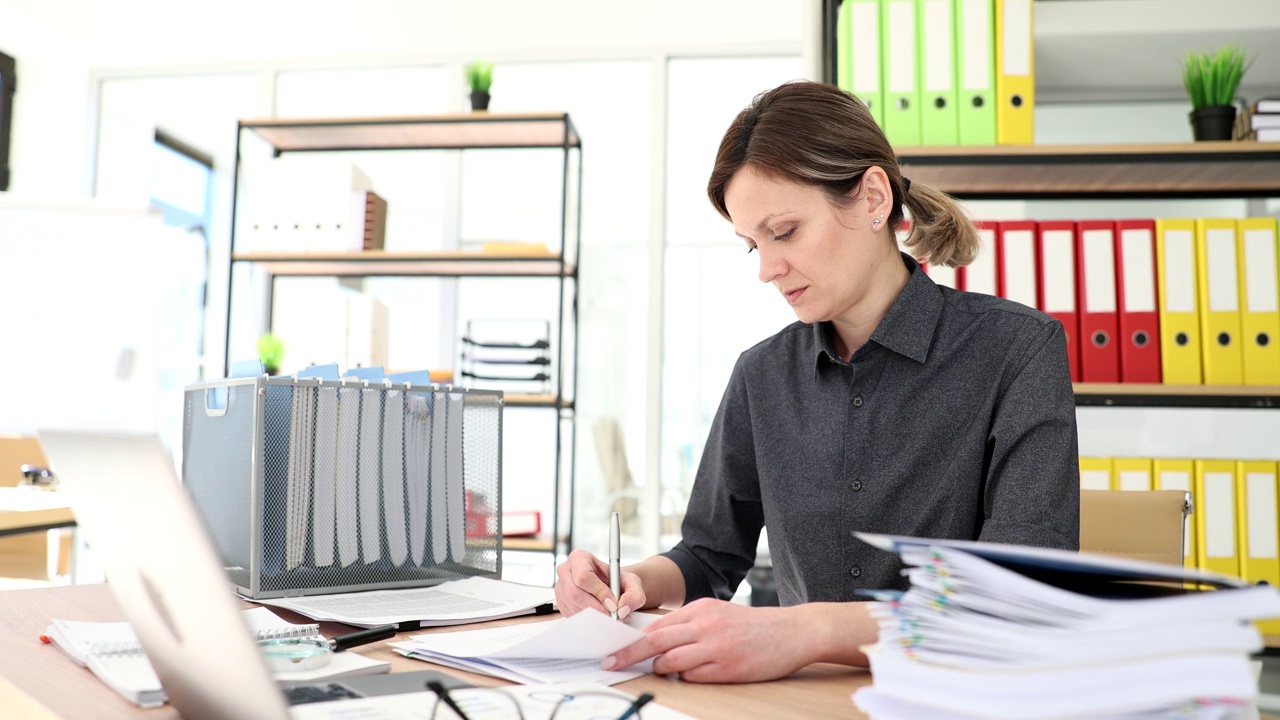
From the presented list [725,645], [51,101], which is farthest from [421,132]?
[725,645]

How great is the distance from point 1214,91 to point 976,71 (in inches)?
21.3

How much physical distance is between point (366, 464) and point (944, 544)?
2.75 feet

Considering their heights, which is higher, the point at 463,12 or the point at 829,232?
the point at 463,12

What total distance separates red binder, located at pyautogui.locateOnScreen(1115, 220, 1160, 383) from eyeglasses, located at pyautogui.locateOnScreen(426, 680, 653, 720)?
171cm

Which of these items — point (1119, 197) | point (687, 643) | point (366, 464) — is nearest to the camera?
point (687, 643)

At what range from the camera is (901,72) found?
82.9 inches

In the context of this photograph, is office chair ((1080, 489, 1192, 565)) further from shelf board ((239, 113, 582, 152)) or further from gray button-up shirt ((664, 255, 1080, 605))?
shelf board ((239, 113, 582, 152))

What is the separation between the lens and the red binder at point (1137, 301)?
6.58 feet

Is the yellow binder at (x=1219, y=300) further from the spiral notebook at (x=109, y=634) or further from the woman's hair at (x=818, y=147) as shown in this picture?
the spiral notebook at (x=109, y=634)

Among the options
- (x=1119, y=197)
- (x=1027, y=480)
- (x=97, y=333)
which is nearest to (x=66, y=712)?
(x=1027, y=480)

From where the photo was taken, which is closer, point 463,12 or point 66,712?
point 66,712

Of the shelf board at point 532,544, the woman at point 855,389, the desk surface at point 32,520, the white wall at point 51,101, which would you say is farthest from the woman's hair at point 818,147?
the white wall at point 51,101

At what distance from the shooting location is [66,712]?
2.17 ft

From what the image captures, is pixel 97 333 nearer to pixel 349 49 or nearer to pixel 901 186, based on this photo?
pixel 901 186
